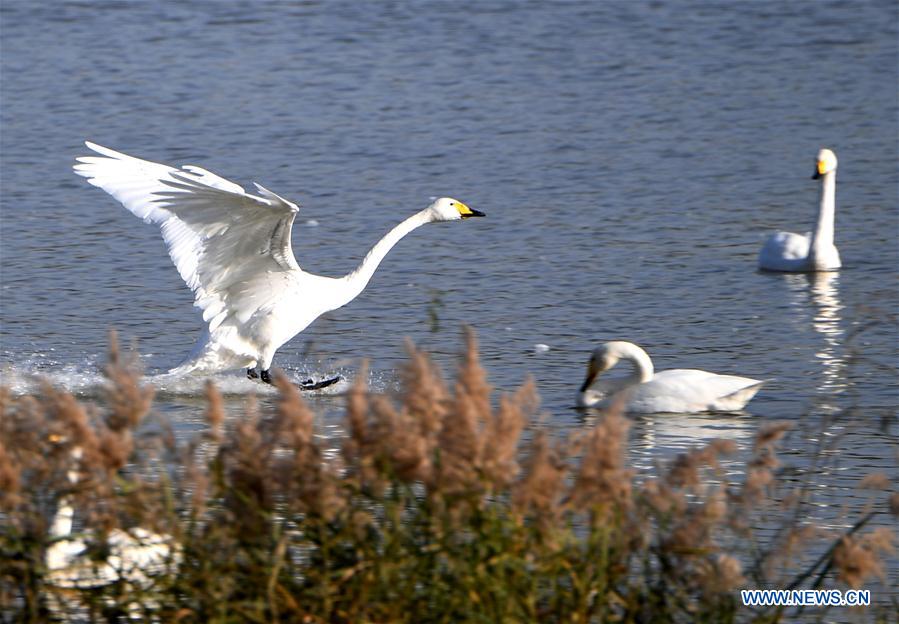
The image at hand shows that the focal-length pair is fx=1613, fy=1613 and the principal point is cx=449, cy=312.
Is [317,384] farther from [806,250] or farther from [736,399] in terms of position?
[806,250]

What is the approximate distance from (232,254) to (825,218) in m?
4.81

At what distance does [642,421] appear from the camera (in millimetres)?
7785

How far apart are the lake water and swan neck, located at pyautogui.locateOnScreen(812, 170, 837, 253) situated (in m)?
0.26

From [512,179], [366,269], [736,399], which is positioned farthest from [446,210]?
[512,179]

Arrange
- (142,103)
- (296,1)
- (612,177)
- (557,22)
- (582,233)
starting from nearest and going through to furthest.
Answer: (582,233)
(612,177)
(142,103)
(557,22)
(296,1)

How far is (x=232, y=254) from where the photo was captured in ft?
27.0

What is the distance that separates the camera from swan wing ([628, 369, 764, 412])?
7.73 m

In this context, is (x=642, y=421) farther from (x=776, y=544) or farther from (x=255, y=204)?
(x=776, y=544)

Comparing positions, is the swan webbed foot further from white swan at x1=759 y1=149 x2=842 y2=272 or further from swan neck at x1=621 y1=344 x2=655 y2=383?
white swan at x1=759 y1=149 x2=842 y2=272

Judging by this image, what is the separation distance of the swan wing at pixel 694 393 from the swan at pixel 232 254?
158 centimetres

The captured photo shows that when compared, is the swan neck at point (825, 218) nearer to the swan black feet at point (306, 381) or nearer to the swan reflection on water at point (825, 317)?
the swan reflection on water at point (825, 317)

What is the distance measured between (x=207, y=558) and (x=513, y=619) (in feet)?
2.37

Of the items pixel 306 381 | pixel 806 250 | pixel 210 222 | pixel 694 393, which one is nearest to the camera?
pixel 694 393

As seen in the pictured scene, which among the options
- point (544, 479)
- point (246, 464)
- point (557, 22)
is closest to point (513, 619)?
point (544, 479)
